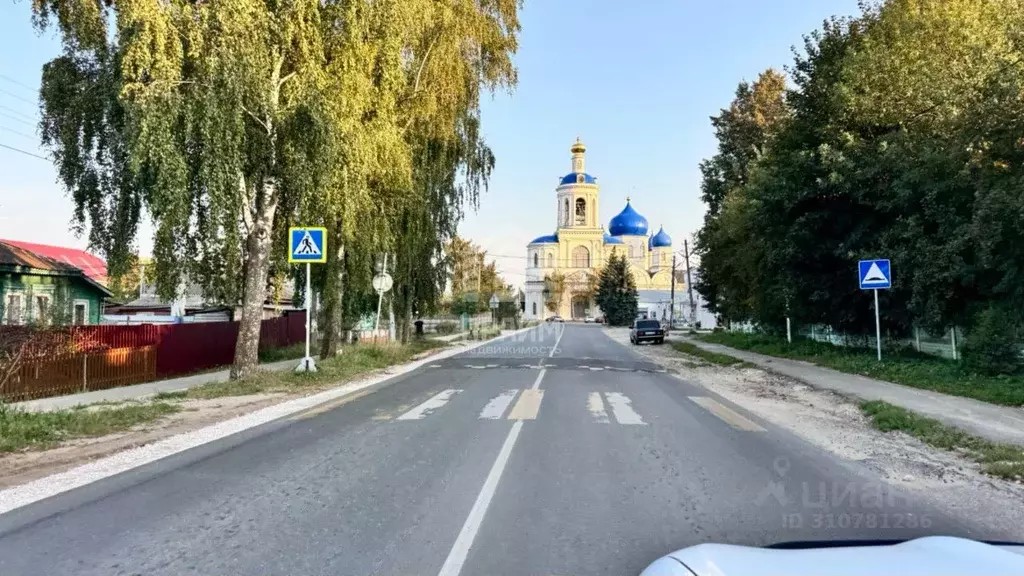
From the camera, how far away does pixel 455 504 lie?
566cm

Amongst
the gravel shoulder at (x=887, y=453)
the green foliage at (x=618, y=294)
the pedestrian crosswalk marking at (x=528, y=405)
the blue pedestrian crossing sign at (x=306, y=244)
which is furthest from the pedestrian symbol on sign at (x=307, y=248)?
the green foliage at (x=618, y=294)

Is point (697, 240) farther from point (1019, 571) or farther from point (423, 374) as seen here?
point (1019, 571)

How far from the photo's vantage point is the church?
359 feet

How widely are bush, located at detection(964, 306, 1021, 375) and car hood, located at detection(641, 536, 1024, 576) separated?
13.7 meters

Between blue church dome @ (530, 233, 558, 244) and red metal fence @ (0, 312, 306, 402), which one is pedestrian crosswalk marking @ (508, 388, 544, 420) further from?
blue church dome @ (530, 233, 558, 244)

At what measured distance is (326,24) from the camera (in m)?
14.7

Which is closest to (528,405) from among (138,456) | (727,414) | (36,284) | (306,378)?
(727,414)

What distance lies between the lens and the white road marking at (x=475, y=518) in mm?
4293

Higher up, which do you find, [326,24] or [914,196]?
[326,24]

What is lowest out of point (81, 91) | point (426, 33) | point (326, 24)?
point (81, 91)

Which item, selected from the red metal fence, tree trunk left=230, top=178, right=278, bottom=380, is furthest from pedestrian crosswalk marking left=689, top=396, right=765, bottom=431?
the red metal fence

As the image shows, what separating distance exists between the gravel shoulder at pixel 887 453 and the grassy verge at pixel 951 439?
0.45 ft

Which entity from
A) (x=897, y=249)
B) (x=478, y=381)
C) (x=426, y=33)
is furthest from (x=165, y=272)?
(x=897, y=249)

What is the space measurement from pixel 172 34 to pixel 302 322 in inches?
864
